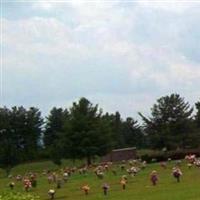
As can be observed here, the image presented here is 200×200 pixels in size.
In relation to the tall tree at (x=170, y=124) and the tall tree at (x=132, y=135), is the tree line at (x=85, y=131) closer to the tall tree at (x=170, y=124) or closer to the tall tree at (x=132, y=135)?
the tall tree at (x=170, y=124)

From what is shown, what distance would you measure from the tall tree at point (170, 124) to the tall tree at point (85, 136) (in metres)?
7.64

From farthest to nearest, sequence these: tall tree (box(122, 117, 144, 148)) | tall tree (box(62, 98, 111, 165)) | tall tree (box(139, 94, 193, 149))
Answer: tall tree (box(122, 117, 144, 148)) < tall tree (box(139, 94, 193, 149)) < tall tree (box(62, 98, 111, 165))

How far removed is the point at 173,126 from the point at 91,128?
453 inches

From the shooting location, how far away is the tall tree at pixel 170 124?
229ft

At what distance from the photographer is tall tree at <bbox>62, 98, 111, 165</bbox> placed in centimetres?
6256

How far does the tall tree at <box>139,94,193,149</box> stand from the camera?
229 feet

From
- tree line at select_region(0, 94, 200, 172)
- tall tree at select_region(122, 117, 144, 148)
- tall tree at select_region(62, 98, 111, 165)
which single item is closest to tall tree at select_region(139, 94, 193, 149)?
tree line at select_region(0, 94, 200, 172)

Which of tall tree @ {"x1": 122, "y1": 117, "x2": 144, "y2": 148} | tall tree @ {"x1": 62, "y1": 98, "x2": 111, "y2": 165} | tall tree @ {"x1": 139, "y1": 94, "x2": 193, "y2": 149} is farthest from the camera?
tall tree @ {"x1": 122, "y1": 117, "x2": 144, "y2": 148}

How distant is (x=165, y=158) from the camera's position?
57.6 metres

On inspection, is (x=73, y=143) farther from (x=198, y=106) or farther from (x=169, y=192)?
(x=169, y=192)

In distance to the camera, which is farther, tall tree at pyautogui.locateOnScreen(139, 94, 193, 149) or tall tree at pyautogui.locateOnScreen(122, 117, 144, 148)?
tall tree at pyautogui.locateOnScreen(122, 117, 144, 148)

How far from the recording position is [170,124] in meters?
71.8

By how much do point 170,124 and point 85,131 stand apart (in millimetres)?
12581

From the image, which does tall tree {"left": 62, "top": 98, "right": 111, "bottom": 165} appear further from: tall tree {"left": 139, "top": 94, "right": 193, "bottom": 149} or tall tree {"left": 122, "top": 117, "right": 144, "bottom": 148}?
tall tree {"left": 122, "top": 117, "right": 144, "bottom": 148}
